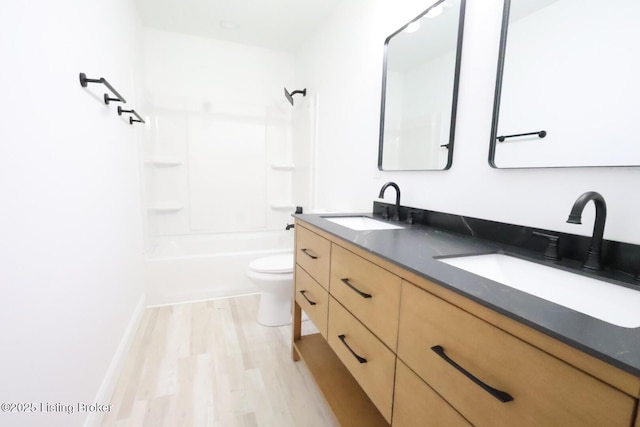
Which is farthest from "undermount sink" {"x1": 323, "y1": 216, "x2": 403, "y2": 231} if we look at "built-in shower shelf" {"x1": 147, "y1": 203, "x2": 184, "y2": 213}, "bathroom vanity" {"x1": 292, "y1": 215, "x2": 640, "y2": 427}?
"built-in shower shelf" {"x1": 147, "y1": 203, "x2": 184, "y2": 213}

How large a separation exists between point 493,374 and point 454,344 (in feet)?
0.29

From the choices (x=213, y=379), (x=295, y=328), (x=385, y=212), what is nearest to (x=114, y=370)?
(x=213, y=379)

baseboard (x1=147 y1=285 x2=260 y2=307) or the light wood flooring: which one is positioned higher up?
baseboard (x1=147 y1=285 x2=260 y2=307)

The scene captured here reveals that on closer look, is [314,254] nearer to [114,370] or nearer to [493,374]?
[493,374]

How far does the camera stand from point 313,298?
1.36m

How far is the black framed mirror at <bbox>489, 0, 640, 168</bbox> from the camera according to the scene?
0.74m

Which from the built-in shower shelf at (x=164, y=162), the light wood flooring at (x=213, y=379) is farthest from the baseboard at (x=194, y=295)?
the built-in shower shelf at (x=164, y=162)

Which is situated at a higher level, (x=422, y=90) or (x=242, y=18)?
(x=242, y=18)

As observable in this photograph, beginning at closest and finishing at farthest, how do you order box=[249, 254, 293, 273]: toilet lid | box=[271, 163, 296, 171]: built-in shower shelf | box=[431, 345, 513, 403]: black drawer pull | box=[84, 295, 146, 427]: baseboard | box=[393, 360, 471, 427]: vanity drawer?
box=[431, 345, 513, 403]: black drawer pull < box=[393, 360, 471, 427]: vanity drawer < box=[84, 295, 146, 427]: baseboard < box=[249, 254, 293, 273]: toilet lid < box=[271, 163, 296, 171]: built-in shower shelf

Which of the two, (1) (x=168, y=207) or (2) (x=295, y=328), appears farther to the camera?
(1) (x=168, y=207)

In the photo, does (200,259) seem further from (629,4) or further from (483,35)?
(629,4)

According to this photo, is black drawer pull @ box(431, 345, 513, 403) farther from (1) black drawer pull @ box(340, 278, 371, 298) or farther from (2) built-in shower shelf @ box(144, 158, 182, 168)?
(2) built-in shower shelf @ box(144, 158, 182, 168)

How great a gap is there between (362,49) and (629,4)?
1.35m

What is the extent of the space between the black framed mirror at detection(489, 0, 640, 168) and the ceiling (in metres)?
1.67
